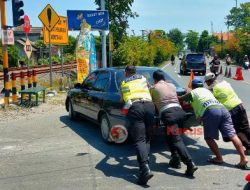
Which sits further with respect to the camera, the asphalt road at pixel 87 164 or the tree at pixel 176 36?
the tree at pixel 176 36

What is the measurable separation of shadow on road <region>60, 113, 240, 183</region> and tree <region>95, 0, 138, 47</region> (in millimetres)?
27364

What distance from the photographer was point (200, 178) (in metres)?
5.67

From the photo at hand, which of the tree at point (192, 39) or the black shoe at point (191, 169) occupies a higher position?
the tree at point (192, 39)

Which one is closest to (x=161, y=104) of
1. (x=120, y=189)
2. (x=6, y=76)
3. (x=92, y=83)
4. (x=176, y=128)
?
(x=176, y=128)

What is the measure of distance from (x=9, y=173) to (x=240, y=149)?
145 inches

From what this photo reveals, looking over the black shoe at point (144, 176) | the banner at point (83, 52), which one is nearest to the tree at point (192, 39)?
the banner at point (83, 52)

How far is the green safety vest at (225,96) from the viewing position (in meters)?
6.77

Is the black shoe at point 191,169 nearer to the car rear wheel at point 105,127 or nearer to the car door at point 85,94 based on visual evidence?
the car rear wheel at point 105,127

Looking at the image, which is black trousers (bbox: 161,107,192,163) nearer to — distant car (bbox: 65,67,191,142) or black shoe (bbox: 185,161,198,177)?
black shoe (bbox: 185,161,198,177)

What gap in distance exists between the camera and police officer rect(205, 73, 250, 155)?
679 centimetres

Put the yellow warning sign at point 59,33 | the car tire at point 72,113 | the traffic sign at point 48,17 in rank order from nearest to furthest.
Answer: the car tire at point 72,113
the traffic sign at point 48,17
the yellow warning sign at point 59,33

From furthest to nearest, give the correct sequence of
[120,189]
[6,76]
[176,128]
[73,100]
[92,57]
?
[92,57] < [6,76] < [73,100] < [176,128] < [120,189]

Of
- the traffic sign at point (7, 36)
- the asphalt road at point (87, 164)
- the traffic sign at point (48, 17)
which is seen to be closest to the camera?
the asphalt road at point (87, 164)

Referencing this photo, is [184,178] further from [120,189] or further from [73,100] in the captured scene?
[73,100]
